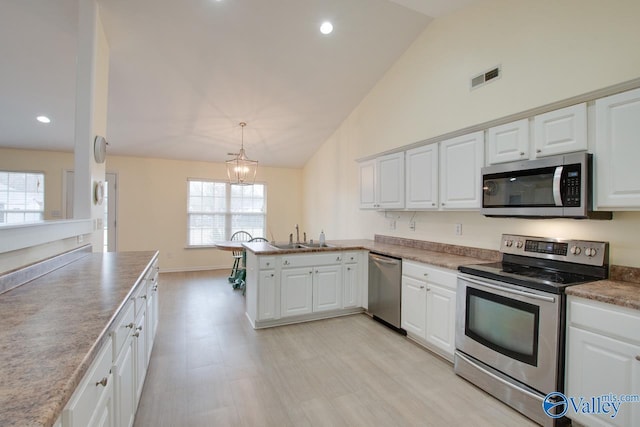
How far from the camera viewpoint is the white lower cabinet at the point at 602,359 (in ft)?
5.17

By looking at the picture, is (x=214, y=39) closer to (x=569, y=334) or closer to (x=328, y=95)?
(x=328, y=95)

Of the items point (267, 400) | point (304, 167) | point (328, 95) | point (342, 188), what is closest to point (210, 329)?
point (267, 400)

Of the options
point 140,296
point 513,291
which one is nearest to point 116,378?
point 140,296

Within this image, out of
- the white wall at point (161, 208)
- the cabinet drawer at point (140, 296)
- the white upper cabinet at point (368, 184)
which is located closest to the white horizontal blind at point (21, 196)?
the white wall at point (161, 208)

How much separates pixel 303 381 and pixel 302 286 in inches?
48.3

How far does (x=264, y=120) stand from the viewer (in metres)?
4.98

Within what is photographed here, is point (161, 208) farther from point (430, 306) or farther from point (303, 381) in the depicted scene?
point (430, 306)

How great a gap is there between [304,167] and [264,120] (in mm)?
2337

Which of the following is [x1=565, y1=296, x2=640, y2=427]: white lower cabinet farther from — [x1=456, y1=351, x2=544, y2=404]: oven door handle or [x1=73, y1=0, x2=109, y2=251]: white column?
[x1=73, y1=0, x2=109, y2=251]: white column

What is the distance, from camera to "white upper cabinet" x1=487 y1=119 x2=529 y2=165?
92.0 inches

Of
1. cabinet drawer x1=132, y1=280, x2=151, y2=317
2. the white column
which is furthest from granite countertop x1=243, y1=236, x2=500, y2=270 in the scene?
the white column

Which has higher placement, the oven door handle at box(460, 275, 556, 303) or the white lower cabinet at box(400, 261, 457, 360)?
the oven door handle at box(460, 275, 556, 303)

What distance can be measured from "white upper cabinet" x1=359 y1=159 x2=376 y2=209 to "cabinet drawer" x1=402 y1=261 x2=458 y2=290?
1.10 m

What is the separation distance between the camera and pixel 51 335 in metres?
1.03
